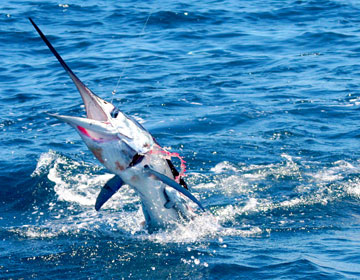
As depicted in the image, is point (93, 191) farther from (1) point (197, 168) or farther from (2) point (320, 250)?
(2) point (320, 250)

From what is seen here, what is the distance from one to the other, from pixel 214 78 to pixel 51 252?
27.1ft

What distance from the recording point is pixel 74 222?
8555mm

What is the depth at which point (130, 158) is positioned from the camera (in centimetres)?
661

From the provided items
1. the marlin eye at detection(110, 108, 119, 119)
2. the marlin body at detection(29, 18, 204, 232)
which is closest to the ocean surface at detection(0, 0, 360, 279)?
the marlin body at detection(29, 18, 204, 232)

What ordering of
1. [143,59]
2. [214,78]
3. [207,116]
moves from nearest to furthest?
[207,116] < [214,78] < [143,59]

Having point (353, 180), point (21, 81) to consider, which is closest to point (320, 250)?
point (353, 180)

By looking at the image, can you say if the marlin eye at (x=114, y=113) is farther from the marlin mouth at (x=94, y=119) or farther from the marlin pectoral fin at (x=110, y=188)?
the marlin pectoral fin at (x=110, y=188)

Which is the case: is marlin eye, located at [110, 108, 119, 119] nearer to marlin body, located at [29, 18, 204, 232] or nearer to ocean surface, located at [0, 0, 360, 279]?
marlin body, located at [29, 18, 204, 232]

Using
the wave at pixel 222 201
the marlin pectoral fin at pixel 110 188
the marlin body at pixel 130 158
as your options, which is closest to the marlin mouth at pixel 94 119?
the marlin body at pixel 130 158

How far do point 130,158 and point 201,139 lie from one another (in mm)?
4923

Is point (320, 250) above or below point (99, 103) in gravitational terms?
below

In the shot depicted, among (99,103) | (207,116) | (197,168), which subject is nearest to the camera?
(99,103)

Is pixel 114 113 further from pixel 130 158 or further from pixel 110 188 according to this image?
pixel 110 188

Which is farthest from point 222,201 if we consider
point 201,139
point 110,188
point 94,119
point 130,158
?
point 94,119
